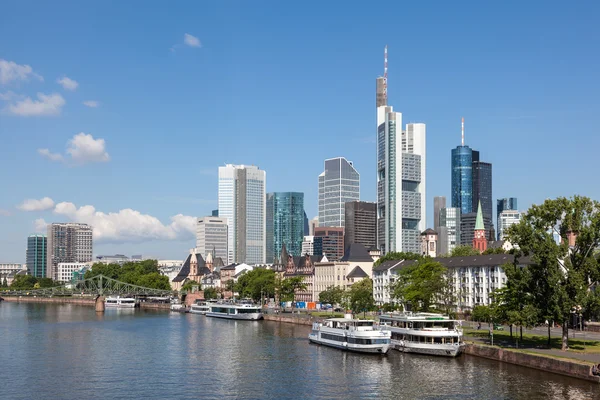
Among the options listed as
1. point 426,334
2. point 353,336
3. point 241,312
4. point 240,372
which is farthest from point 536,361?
point 241,312

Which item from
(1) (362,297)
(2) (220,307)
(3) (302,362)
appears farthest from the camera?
(2) (220,307)

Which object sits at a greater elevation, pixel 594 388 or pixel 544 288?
pixel 544 288

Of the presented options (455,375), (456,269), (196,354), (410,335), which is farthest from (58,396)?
(456,269)

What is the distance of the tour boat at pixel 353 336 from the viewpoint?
344ft

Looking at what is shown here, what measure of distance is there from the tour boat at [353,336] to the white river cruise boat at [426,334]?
10.2 feet

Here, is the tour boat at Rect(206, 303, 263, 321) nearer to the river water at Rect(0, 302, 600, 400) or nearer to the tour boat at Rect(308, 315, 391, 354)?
the river water at Rect(0, 302, 600, 400)

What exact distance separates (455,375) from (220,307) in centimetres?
11767

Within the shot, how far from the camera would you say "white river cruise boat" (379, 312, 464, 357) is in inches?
3915

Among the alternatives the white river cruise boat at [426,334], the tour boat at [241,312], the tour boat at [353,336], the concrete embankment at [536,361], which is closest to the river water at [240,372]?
the concrete embankment at [536,361]

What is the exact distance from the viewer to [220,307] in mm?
195000

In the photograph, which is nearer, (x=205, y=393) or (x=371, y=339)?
(x=205, y=393)

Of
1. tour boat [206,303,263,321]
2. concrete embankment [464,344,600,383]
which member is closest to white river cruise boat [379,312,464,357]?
concrete embankment [464,344,600,383]

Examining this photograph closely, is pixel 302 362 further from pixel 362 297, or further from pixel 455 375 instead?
pixel 362 297

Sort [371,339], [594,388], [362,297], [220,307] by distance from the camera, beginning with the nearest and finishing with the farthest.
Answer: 1. [594,388]
2. [371,339]
3. [362,297]
4. [220,307]
